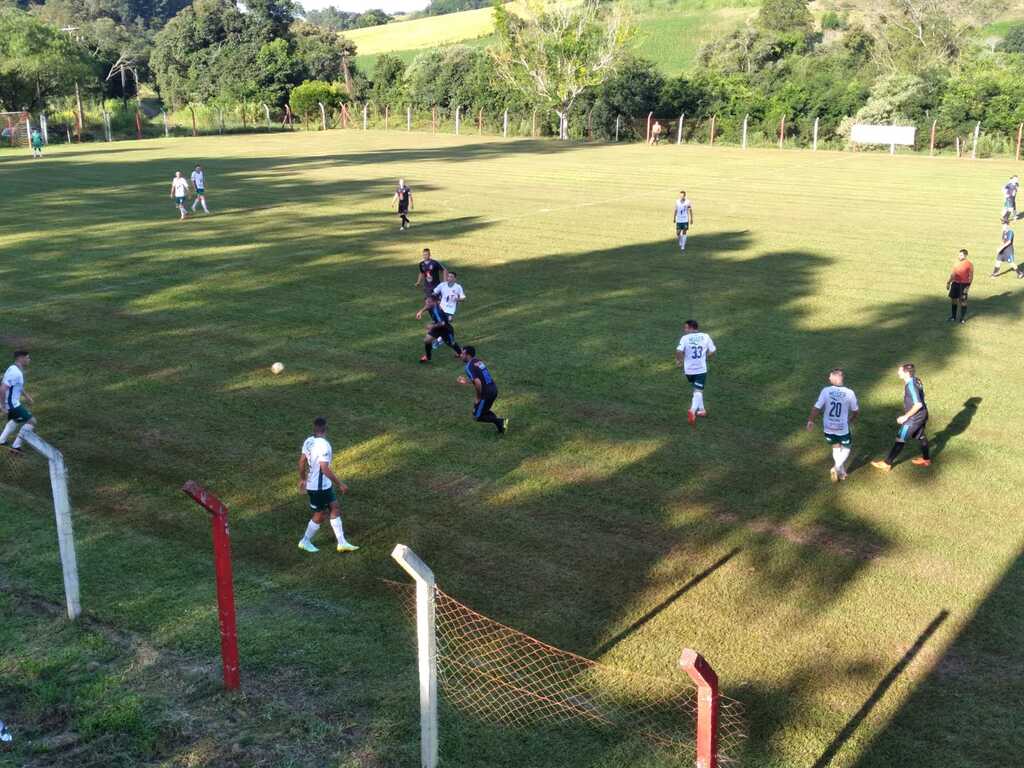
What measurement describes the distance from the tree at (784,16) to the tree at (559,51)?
1894 cm

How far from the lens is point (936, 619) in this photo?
10.3 m

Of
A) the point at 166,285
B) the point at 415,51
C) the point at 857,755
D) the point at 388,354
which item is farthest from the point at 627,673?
the point at 415,51

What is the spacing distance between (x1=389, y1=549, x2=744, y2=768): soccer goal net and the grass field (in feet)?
289

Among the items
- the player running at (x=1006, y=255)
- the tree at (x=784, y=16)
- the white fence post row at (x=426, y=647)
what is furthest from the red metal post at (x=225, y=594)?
the tree at (x=784, y=16)

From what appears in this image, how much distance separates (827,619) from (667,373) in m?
8.52

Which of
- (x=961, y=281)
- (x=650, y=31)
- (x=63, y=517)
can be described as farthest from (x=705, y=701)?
(x=650, y=31)

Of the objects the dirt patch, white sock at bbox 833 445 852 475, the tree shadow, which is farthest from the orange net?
white sock at bbox 833 445 852 475

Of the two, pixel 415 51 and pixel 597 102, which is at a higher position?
pixel 415 51

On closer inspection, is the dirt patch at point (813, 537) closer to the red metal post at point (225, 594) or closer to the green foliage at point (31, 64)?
the red metal post at point (225, 594)

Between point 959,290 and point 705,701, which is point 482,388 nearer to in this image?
point 705,701

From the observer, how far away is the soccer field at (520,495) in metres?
8.81

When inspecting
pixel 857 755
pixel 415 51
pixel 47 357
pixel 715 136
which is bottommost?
pixel 857 755

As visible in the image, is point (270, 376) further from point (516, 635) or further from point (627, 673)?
point (627, 673)

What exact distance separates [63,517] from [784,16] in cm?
9038
